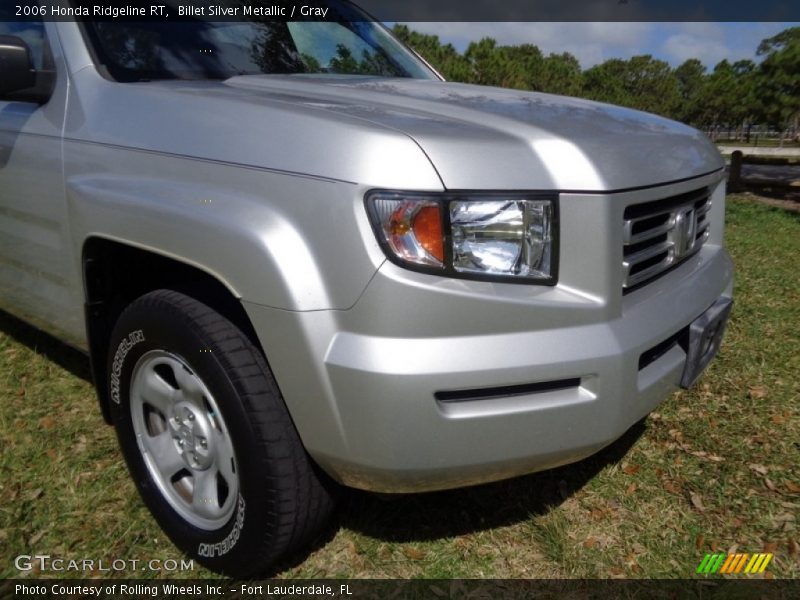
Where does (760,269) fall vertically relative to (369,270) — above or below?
below

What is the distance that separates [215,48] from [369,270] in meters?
1.54

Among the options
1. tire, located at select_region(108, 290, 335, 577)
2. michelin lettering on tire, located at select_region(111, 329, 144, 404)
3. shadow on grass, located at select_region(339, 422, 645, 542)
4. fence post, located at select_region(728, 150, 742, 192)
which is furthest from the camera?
fence post, located at select_region(728, 150, 742, 192)

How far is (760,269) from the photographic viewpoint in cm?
619

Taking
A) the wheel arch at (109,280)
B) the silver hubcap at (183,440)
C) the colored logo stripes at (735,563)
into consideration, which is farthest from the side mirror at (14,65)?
the colored logo stripes at (735,563)

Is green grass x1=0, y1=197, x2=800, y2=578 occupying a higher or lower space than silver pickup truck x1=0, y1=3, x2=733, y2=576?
lower

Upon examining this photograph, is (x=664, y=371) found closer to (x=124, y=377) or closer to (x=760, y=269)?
(x=124, y=377)

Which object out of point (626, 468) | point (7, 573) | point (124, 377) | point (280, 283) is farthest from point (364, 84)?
point (7, 573)

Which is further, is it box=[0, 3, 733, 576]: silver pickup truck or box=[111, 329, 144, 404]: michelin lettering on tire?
box=[111, 329, 144, 404]: michelin lettering on tire

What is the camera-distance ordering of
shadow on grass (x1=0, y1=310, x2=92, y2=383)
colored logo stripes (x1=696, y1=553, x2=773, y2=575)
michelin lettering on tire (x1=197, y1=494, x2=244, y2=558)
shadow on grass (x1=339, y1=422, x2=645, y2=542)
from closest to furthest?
michelin lettering on tire (x1=197, y1=494, x2=244, y2=558)
colored logo stripes (x1=696, y1=553, x2=773, y2=575)
shadow on grass (x1=339, y1=422, x2=645, y2=542)
shadow on grass (x1=0, y1=310, x2=92, y2=383)

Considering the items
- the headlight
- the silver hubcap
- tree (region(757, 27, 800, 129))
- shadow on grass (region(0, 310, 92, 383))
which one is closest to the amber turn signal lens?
the headlight

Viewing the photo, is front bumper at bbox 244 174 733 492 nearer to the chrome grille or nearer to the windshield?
the chrome grille

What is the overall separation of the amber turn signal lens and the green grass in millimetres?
1153

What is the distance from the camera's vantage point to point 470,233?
1.67 m

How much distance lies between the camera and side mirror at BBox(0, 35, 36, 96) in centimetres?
232
